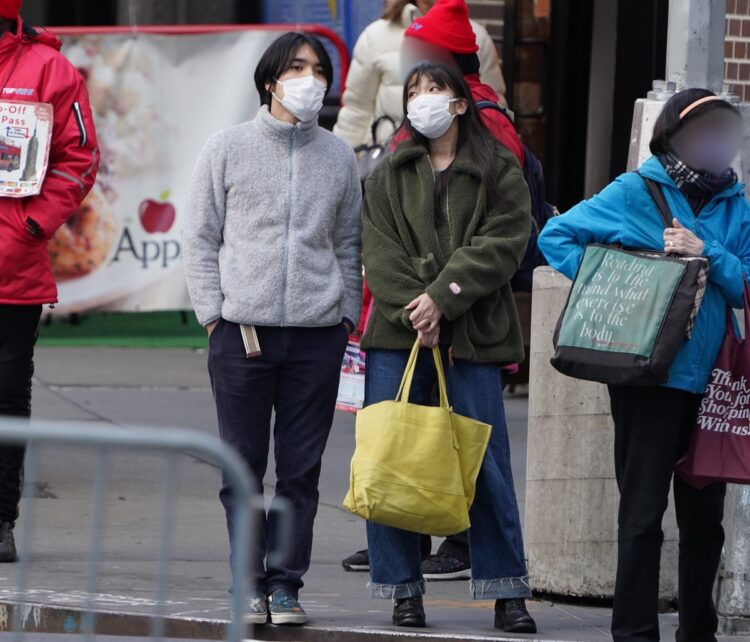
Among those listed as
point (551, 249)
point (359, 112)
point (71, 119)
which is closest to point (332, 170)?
point (551, 249)

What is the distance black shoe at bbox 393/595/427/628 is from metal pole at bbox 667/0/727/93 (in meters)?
1.91

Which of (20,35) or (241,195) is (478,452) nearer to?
(241,195)

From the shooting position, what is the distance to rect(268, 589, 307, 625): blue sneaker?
17.8 feet

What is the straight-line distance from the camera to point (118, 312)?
11312 millimetres

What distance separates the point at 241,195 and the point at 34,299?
1.16 m

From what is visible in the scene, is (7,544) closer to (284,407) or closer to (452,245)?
(284,407)

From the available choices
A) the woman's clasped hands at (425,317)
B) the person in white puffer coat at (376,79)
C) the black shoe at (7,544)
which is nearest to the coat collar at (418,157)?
the woman's clasped hands at (425,317)

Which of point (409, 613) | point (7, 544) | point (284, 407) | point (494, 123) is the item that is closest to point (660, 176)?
point (494, 123)

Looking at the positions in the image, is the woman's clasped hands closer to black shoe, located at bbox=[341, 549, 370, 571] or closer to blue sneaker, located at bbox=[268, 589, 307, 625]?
blue sneaker, located at bbox=[268, 589, 307, 625]

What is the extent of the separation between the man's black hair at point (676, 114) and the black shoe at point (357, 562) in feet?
7.02

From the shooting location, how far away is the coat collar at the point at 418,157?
5.47 metres

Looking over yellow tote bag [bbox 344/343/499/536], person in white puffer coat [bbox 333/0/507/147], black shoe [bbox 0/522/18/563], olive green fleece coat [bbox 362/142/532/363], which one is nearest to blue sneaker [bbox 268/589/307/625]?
yellow tote bag [bbox 344/343/499/536]

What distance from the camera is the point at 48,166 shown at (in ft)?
20.4

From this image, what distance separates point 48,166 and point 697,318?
250cm
